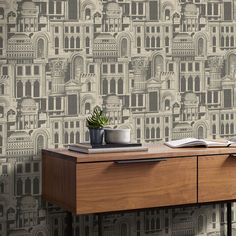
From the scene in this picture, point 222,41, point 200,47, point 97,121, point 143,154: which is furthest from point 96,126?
point 222,41

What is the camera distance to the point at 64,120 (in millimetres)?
3863

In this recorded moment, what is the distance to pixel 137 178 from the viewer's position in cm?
351

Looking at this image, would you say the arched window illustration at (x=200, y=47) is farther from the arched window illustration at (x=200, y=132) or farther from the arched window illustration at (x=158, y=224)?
the arched window illustration at (x=158, y=224)

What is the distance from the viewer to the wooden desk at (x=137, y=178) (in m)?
3.40

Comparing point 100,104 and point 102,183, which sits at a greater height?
point 100,104

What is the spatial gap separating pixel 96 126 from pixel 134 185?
1.19ft

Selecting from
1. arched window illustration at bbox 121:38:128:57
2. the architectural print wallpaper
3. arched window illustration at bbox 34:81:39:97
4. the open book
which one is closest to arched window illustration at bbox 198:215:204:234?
the architectural print wallpaper

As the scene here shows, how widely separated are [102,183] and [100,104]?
0.65 m

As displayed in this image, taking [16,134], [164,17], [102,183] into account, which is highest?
[164,17]

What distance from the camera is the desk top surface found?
340cm

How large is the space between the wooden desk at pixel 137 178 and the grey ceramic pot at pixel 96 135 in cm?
15

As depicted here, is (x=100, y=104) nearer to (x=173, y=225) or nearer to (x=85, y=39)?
(x=85, y=39)

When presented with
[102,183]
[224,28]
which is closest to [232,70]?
[224,28]

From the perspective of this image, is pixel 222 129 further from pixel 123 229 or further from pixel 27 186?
pixel 27 186
